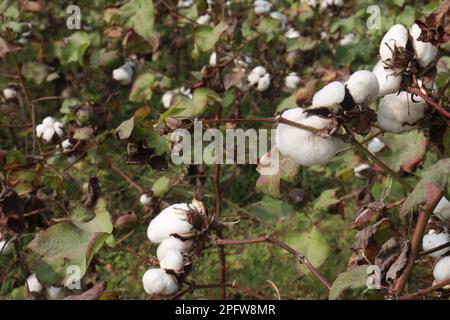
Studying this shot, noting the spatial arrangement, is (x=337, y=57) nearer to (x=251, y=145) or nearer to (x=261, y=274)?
(x=261, y=274)

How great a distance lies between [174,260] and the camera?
3.02 ft

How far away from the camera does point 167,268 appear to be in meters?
0.94

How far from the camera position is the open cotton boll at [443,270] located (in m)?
0.92

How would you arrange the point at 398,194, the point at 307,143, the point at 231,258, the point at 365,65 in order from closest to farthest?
the point at 307,143
the point at 398,194
the point at 365,65
the point at 231,258

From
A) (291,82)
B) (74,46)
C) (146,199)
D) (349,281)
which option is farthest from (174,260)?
(74,46)

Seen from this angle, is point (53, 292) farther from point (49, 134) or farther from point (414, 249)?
point (414, 249)

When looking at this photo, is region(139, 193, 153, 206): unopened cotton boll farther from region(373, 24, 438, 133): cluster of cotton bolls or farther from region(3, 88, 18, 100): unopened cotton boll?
region(373, 24, 438, 133): cluster of cotton bolls

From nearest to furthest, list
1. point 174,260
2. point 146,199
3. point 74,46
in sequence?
point 174,260 → point 146,199 → point 74,46

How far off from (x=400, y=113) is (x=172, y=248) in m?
0.40

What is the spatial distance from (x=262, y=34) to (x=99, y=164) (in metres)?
0.73

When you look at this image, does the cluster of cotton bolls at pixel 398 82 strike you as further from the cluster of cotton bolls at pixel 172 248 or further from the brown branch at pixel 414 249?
the cluster of cotton bolls at pixel 172 248

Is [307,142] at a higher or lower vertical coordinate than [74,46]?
higher

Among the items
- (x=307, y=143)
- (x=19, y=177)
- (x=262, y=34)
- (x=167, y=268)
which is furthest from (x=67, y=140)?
(x=307, y=143)

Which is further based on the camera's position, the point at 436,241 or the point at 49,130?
the point at 49,130
